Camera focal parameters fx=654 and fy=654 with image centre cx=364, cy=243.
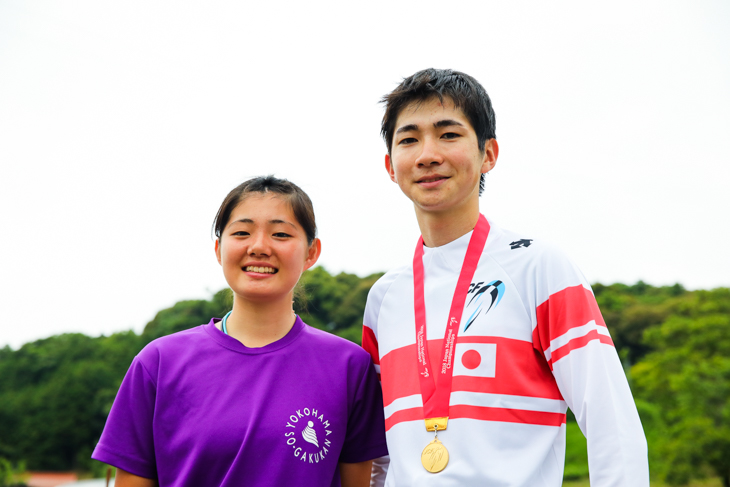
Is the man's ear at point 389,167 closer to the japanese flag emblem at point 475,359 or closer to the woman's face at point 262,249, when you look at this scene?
the woman's face at point 262,249

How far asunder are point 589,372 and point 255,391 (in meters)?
1.56

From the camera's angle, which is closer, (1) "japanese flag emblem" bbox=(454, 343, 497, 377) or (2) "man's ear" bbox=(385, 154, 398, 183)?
(1) "japanese flag emblem" bbox=(454, 343, 497, 377)

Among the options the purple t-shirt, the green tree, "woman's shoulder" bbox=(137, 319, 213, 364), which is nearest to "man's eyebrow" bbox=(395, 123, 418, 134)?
the purple t-shirt

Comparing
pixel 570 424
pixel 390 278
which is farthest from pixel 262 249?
pixel 570 424

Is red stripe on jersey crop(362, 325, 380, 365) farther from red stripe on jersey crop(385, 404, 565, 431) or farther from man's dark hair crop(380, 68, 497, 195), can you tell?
man's dark hair crop(380, 68, 497, 195)

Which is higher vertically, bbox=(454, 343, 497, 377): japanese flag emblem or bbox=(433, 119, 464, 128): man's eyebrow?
bbox=(433, 119, 464, 128): man's eyebrow

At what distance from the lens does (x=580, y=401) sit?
2.69 m

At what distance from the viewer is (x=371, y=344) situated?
3.76 metres

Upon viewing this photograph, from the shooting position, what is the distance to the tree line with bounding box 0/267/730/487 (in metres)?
29.6

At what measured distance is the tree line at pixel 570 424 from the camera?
97.2 feet

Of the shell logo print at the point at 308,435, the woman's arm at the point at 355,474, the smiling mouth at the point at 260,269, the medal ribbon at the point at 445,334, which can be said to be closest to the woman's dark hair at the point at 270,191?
the smiling mouth at the point at 260,269

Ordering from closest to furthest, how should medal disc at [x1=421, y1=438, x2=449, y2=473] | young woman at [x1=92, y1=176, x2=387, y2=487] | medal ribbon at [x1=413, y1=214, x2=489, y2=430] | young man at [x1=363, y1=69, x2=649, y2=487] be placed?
young man at [x1=363, y1=69, x2=649, y2=487]
medal disc at [x1=421, y1=438, x2=449, y2=473]
medal ribbon at [x1=413, y1=214, x2=489, y2=430]
young woman at [x1=92, y1=176, x2=387, y2=487]

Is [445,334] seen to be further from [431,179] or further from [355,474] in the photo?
[355,474]

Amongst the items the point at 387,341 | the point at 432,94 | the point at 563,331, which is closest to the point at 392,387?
the point at 387,341
